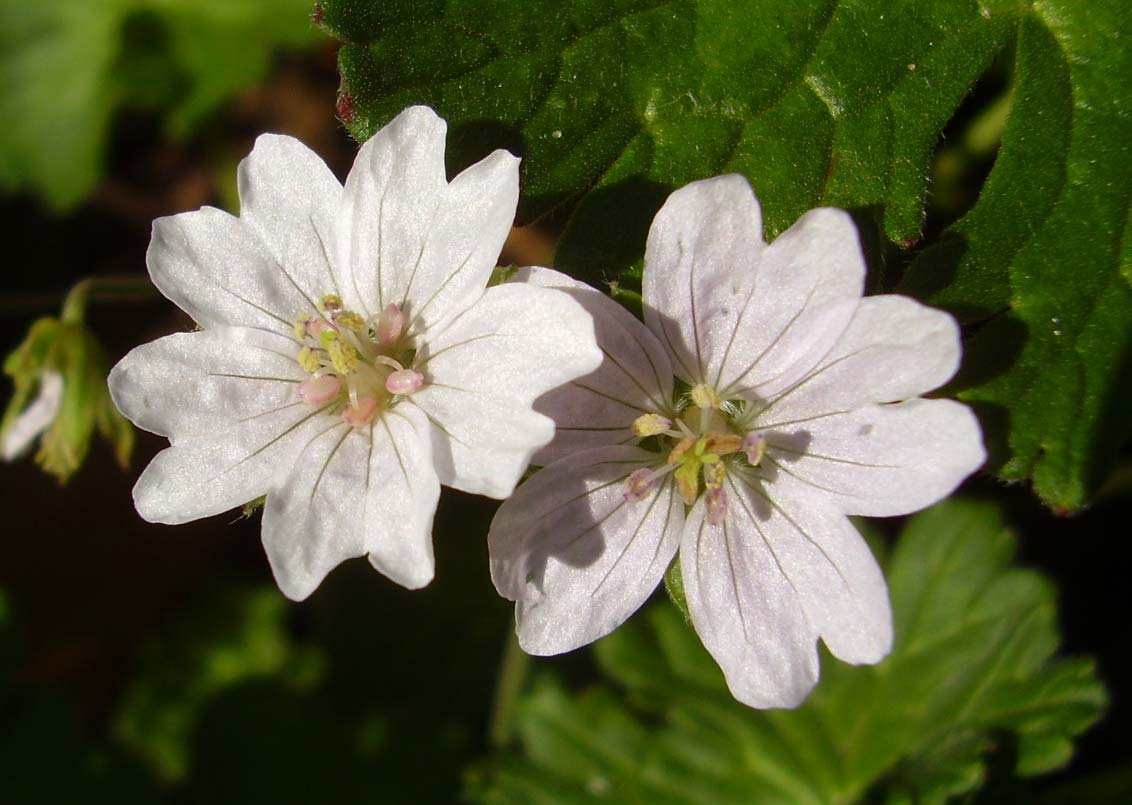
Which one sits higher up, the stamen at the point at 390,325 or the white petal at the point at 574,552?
the stamen at the point at 390,325

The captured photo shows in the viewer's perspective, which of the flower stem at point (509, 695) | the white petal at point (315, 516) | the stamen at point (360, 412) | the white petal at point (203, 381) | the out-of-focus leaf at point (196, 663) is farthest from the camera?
the out-of-focus leaf at point (196, 663)

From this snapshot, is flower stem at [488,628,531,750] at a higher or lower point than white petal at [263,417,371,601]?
lower

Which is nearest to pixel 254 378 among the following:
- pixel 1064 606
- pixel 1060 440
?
pixel 1060 440

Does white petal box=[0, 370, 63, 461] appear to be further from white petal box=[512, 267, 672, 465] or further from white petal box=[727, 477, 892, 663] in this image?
white petal box=[727, 477, 892, 663]

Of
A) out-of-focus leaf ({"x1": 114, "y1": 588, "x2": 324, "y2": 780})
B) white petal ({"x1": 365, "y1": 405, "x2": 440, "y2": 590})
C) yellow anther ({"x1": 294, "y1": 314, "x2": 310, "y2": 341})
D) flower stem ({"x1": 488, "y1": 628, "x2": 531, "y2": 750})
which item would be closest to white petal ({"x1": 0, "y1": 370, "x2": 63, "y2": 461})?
yellow anther ({"x1": 294, "y1": 314, "x2": 310, "y2": 341})

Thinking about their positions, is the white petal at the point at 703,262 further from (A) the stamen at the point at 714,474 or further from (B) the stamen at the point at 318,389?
(B) the stamen at the point at 318,389

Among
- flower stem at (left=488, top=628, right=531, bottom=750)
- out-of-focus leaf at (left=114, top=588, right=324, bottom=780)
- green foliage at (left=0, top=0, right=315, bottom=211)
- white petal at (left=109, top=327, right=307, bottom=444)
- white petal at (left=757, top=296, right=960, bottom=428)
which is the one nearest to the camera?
white petal at (left=757, top=296, right=960, bottom=428)

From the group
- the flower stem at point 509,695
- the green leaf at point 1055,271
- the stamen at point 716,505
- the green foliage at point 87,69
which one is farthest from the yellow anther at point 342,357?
the green foliage at point 87,69

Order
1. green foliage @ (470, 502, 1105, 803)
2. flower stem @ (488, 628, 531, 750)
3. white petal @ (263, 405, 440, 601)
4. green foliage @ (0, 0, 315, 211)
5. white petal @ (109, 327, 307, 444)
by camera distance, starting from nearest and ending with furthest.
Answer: white petal @ (263, 405, 440, 601), white petal @ (109, 327, 307, 444), green foliage @ (470, 502, 1105, 803), flower stem @ (488, 628, 531, 750), green foliage @ (0, 0, 315, 211)
